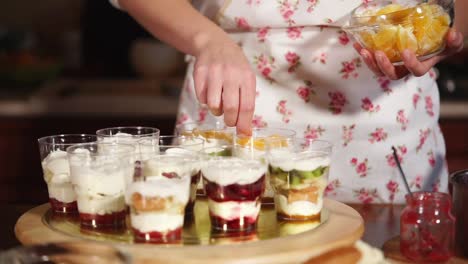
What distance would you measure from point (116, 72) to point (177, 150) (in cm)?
246

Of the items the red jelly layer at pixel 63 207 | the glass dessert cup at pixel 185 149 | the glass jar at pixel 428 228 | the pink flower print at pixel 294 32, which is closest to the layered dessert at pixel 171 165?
the glass dessert cup at pixel 185 149

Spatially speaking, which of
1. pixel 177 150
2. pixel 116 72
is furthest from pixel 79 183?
pixel 116 72

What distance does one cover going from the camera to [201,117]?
1.98 m

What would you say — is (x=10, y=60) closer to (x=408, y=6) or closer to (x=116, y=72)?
(x=116, y=72)

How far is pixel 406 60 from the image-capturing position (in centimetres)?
151

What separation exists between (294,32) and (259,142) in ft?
1.64

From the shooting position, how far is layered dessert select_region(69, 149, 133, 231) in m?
1.31

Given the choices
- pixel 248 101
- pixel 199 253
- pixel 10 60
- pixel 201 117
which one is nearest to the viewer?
pixel 199 253

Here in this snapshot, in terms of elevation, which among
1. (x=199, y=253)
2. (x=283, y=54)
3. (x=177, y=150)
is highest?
(x=283, y=54)

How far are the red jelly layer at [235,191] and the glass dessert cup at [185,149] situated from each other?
60 millimetres

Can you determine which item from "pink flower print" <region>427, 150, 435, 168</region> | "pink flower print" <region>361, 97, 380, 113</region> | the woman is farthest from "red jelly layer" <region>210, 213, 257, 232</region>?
"pink flower print" <region>427, 150, 435, 168</region>

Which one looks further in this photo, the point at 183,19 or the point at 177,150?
the point at 183,19

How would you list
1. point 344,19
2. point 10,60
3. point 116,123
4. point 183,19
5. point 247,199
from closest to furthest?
1. point 247,199
2. point 183,19
3. point 344,19
4. point 116,123
5. point 10,60

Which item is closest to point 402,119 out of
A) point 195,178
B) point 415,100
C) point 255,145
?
point 415,100
